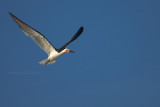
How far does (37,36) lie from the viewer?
20.8m

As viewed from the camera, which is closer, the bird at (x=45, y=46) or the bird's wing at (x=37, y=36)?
the bird's wing at (x=37, y=36)

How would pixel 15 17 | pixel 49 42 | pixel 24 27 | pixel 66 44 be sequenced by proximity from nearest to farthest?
pixel 15 17
pixel 24 27
pixel 49 42
pixel 66 44

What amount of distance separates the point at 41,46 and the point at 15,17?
352 centimetres

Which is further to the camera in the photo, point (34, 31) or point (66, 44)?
point (66, 44)

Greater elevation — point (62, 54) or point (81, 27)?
point (81, 27)

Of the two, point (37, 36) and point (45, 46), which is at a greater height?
point (37, 36)

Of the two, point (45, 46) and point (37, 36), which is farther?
point (45, 46)

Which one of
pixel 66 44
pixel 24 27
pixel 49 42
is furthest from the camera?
pixel 66 44

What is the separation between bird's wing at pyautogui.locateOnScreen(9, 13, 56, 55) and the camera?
19553 mm

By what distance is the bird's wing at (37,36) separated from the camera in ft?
64.2

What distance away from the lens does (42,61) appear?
21.5 metres

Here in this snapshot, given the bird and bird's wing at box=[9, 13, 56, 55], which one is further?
the bird

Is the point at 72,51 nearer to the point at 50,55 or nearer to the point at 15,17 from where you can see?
the point at 50,55

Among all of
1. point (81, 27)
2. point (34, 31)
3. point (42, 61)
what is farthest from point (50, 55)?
point (81, 27)
